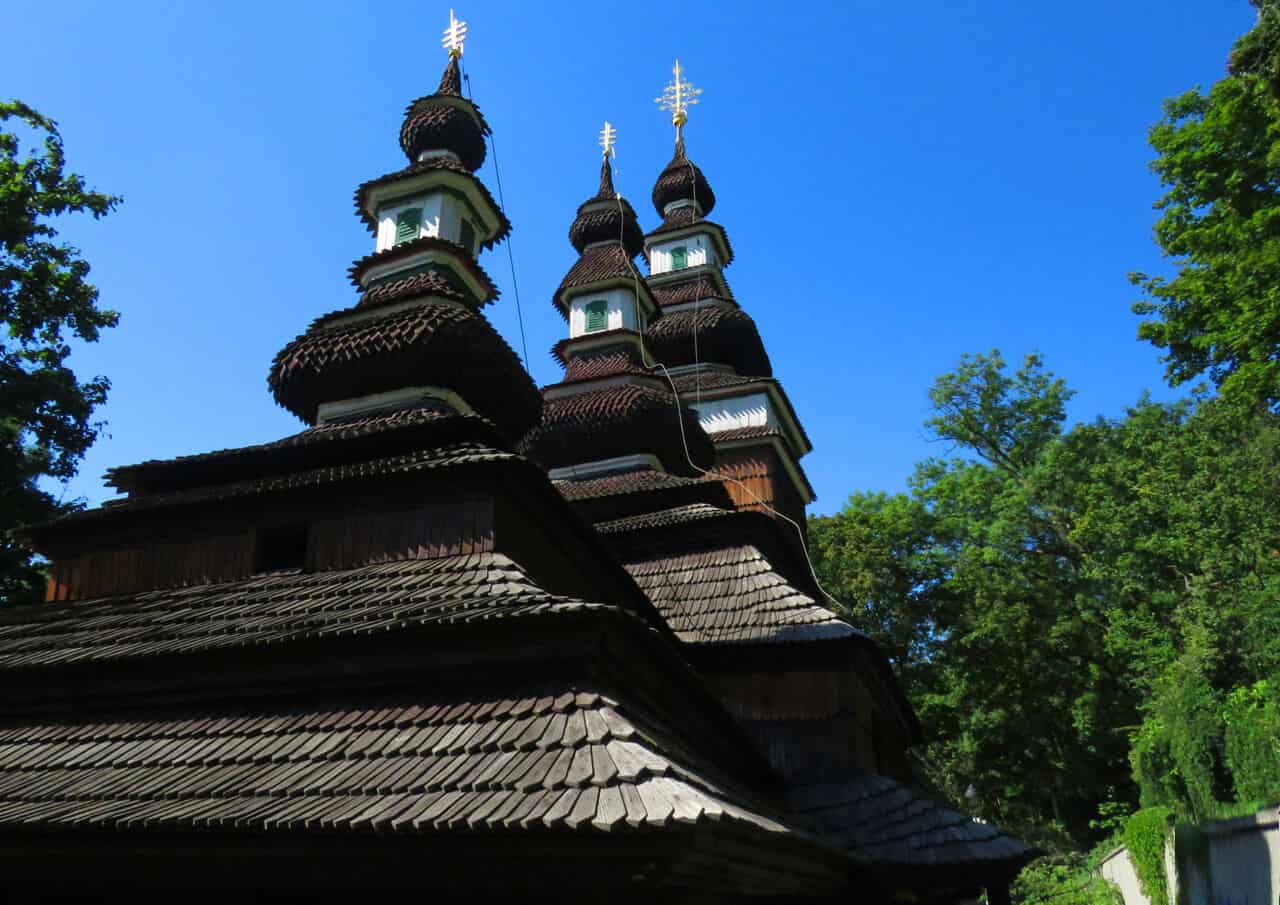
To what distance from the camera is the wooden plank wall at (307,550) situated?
28.1ft

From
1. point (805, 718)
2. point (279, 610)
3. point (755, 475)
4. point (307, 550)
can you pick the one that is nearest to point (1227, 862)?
point (805, 718)

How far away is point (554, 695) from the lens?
6.25m

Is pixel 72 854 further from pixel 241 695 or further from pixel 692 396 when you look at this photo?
pixel 692 396

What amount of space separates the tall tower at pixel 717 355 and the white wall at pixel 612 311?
256 cm

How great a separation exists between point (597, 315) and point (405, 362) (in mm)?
9263

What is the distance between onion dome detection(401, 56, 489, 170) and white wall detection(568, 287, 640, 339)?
202 inches

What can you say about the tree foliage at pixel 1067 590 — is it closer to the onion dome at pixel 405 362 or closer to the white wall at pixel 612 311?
the white wall at pixel 612 311

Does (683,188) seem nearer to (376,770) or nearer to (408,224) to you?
(408,224)

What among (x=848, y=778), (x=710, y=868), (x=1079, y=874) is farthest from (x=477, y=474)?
(x=1079, y=874)

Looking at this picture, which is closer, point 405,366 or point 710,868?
point 710,868

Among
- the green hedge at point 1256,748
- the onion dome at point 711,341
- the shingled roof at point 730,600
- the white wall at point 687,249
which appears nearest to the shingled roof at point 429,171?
the shingled roof at point 730,600

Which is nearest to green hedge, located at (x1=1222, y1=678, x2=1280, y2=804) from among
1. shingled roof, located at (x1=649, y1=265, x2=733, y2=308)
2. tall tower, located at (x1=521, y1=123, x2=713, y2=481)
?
tall tower, located at (x1=521, y1=123, x2=713, y2=481)

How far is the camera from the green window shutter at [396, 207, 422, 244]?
577 inches

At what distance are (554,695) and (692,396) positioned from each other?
16506mm
